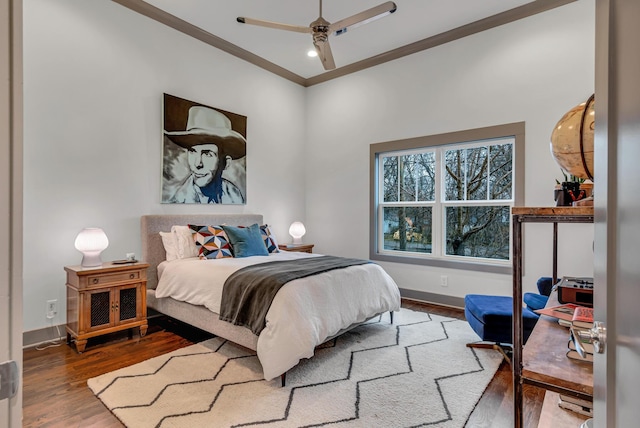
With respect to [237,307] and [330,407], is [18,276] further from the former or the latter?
[237,307]

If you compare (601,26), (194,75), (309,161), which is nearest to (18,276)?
(601,26)

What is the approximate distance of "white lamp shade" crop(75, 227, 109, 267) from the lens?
115 inches

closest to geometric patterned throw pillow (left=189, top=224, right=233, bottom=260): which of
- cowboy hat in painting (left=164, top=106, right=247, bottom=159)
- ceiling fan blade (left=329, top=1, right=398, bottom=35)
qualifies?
cowboy hat in painting (left=164, top=106, right=247, bottom=159)

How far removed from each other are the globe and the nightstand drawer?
330 centimetres

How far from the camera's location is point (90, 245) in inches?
115

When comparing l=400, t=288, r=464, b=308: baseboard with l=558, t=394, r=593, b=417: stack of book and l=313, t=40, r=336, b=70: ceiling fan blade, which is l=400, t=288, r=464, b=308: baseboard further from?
l=313, t=40, r=336, b=70: ceiling fan blade

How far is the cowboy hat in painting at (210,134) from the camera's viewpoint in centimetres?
400

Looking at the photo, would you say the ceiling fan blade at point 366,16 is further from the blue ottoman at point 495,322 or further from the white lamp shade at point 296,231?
the white lamp shade at point 296,231

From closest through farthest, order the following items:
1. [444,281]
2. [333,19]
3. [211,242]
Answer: [211,242]
[333,19]
[444,281]

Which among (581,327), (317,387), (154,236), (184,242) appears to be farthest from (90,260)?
(581,327)

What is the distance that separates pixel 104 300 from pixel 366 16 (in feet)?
10.7

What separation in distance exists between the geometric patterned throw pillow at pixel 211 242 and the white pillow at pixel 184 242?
0.21 ft

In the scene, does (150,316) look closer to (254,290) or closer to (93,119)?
(254,290)

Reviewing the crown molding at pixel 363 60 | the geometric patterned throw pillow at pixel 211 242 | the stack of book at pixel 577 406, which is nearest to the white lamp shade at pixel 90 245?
the geometric patterned throw pillow at pixel 211 242
